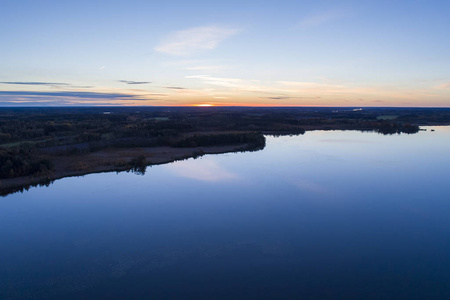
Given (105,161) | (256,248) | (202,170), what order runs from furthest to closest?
1. (105,161)
2. (202,170)
3. (256,248)

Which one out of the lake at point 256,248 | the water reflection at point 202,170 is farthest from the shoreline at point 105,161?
the lake at point 256,248

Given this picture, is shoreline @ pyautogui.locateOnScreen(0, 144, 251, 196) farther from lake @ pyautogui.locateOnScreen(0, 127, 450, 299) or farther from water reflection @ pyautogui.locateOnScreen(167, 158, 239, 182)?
lake @ pyautogui.locateOnScreen(0, 127, 450, 299)

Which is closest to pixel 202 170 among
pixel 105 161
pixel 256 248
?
pixel 105 161

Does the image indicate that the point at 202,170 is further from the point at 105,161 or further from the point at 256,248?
the point at 256,248

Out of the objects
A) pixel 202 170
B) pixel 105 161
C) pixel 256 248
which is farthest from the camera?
pixel 105 161

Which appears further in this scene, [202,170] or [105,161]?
[105,161]

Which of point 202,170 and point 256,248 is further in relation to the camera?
point 202,170

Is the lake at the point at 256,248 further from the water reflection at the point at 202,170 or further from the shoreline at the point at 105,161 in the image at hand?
the shoreline at the point at 105,161

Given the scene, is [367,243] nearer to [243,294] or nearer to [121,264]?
[243,294]

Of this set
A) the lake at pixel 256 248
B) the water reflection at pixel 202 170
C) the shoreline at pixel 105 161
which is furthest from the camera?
the water reflection at pixel 202 170

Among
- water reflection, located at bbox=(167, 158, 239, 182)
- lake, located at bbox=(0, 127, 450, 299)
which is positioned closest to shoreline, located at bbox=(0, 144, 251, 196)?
water reflection, located at bbox=(167, 158, 239, 182)

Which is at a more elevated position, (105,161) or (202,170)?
(105,161)
